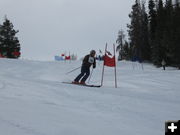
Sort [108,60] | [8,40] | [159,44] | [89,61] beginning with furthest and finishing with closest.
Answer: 1. [8,40]
2. [159,44]
3. [108,60]
4. [89,61]

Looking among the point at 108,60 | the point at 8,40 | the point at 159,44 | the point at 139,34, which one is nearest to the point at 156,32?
the point at 159,44

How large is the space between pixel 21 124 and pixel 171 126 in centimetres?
257

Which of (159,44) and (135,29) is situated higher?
(135,29)

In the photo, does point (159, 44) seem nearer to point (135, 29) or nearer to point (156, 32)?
point (156, 32)

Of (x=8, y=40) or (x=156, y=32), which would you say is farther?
A: (x=8, y=40)

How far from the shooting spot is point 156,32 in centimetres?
4200

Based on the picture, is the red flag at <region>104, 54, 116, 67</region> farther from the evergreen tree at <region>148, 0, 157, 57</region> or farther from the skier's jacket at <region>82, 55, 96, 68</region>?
the evergreen tree at <region>148, 0, 157, 57</region>

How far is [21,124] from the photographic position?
434cm

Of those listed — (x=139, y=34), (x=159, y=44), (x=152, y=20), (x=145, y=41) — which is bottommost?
(x=159, y=44)

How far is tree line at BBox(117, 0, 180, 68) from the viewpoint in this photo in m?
37.7

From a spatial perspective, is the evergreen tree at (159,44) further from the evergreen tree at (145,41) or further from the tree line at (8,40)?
the tree line at (8,40)

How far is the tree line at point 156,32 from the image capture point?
3766 cm

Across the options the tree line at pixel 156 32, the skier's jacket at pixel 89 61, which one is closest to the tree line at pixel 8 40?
the tree line at pixel 156 32

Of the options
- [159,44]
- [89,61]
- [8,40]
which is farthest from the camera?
[8,40]
